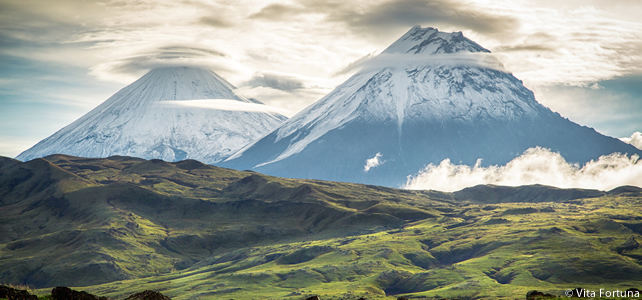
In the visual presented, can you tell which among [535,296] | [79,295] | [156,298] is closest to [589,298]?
[535,296]

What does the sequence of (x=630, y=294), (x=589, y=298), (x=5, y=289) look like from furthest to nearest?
(x=630, y=294), (x=589, y=298), (x=5, y=289)

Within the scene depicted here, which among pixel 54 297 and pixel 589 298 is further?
pixel 589 298

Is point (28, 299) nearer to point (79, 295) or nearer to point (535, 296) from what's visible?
point (79, 295)

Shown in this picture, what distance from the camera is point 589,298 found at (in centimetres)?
7731

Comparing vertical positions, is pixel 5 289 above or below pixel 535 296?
above

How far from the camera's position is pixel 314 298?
7369 cm

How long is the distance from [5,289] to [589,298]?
70.2 meters

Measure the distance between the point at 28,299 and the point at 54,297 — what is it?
3.75 metres

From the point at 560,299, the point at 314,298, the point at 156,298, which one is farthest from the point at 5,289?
the point at 560,299

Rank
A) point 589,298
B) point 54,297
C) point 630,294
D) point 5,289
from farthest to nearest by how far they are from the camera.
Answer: point 630,294 → point 589,298 → point 54,297 → point 5,289

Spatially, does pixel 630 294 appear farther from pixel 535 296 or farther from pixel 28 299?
pixel 28 299

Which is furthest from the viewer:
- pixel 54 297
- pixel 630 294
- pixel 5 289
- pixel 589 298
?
pixel 630 294

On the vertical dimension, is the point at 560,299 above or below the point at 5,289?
below

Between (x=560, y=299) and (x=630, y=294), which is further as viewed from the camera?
(x=630, y=294)
